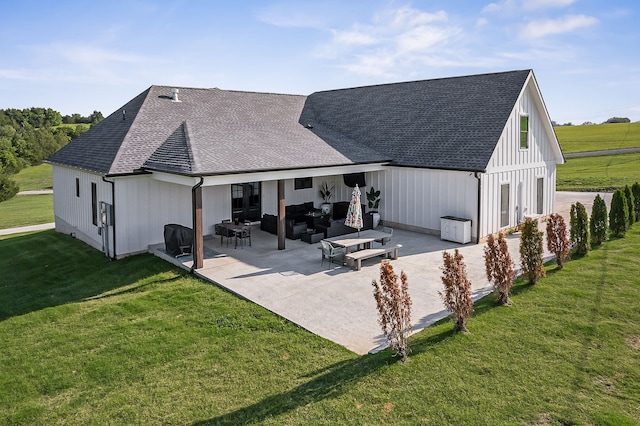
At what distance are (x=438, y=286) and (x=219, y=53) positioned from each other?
600 inches

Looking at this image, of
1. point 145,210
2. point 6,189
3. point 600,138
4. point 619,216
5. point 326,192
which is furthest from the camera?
point 600,138

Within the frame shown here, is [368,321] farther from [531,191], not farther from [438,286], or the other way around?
[531,191]

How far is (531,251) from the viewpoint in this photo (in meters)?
10.5

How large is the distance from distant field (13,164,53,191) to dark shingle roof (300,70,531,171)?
39.4 meters

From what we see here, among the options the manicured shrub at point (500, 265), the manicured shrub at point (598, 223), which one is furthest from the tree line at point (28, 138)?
the manicured shrub at point (598, 223)

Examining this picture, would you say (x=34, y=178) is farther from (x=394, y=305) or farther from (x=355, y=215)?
(x=394, y=305)

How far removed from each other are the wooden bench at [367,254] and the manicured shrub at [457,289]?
4282 millimetres

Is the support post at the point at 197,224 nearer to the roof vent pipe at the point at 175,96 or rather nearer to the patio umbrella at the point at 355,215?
the patio umbrella at the point at 355,215

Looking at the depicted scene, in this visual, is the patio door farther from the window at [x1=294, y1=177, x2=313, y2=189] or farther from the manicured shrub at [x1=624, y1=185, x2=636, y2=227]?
the manicured shrub at [x1=624, y1=185, x2=636, y2=227]

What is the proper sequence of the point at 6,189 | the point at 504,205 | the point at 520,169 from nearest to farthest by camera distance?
the point at 504,205 < the point at 520,169 < the point at 6,189

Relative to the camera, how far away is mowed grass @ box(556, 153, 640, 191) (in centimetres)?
3092

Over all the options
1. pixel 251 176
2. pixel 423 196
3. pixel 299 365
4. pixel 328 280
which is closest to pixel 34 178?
pixel 251 176

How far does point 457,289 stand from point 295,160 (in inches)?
332

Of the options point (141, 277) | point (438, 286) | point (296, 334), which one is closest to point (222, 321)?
point (296, 334)
